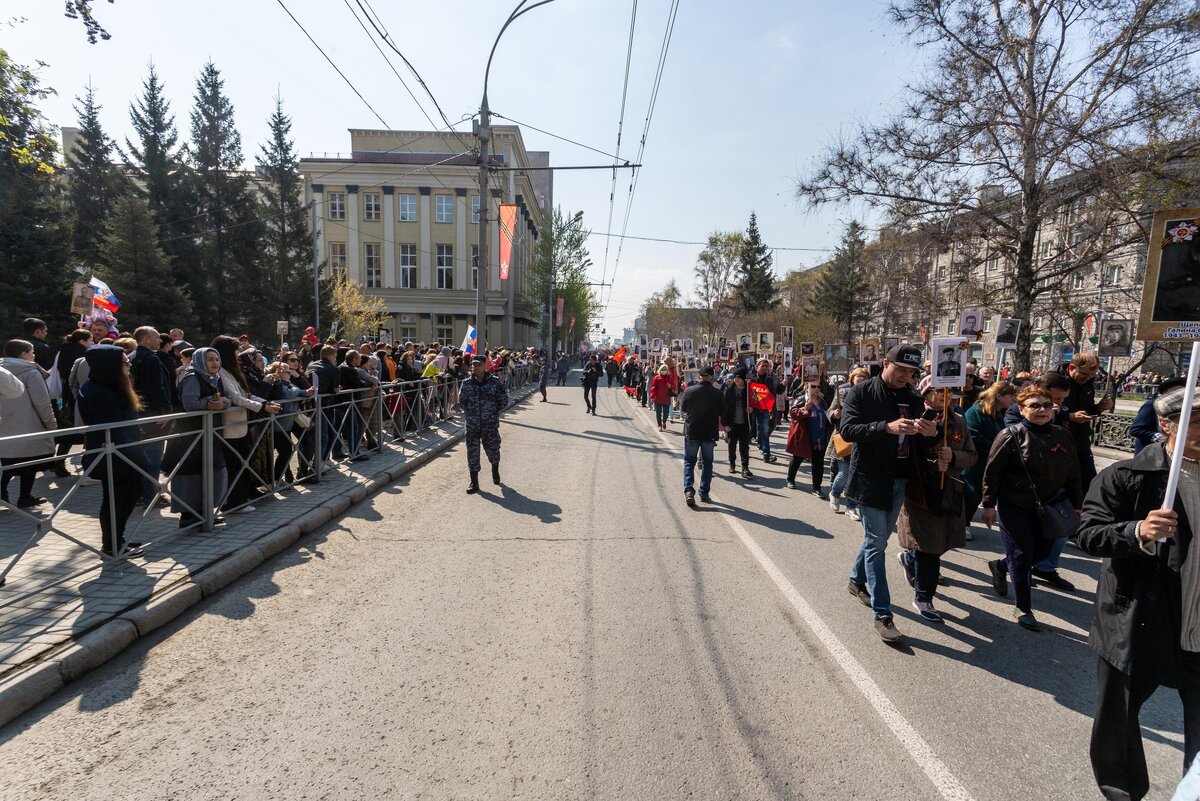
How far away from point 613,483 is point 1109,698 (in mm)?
6982

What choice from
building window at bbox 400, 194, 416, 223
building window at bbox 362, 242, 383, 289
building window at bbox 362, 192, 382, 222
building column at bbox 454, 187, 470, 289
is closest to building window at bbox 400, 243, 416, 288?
building window at bbox 362, 242, 383, 289

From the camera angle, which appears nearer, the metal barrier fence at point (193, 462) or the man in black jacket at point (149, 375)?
the metal barrier fence at point (193, 462)

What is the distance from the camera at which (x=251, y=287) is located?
117 feet

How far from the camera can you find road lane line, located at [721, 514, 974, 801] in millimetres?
2709

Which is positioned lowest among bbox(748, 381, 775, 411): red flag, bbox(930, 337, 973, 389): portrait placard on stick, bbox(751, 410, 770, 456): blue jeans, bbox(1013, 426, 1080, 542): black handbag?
bbox(751, 410, 770, 456): blue jeans

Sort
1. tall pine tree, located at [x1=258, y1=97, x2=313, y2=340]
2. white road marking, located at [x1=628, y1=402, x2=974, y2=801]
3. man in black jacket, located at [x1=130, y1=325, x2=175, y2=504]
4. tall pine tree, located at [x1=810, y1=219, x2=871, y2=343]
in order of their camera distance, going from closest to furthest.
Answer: white road marking, located at [x1=628, y1=402, x2=974, y2=801] → man in black jacket, located at [x1=130, y1=325, x2=175, y2=504] → tall pine tree, located at [x1=258, y1=97, x2=313, y2=340] → tall pine tree, located at [x1=810, y1=219, x2=871, y2=343]

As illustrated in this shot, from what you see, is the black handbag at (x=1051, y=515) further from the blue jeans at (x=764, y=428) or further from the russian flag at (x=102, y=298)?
the russian flag at (x=102, y=298)

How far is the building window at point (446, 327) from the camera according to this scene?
54406mm

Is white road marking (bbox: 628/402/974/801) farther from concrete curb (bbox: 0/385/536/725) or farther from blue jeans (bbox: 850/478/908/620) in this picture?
concrete curb (bbox: 0/385/536/725)

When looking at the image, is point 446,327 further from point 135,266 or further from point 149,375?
point 149,375

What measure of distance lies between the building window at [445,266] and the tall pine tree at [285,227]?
51.8ft

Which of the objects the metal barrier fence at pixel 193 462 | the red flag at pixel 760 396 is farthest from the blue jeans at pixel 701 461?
the metal barrier fence at pixel 193 462

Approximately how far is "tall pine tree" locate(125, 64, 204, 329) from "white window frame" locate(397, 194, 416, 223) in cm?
2015

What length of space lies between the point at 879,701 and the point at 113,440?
19.6 ft
